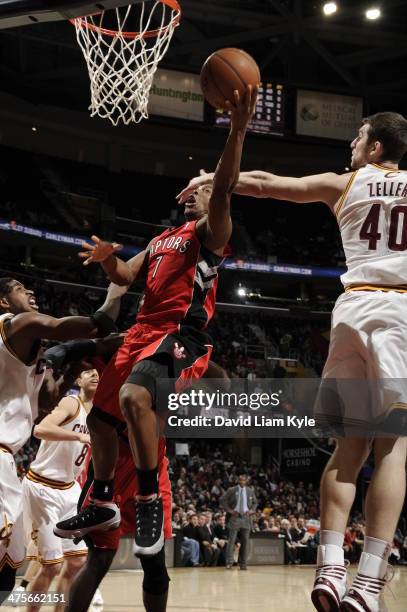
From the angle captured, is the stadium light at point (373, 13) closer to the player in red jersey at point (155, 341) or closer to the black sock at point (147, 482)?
the player in red jersey at point (155, 341)

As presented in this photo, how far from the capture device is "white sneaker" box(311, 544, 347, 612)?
307cm

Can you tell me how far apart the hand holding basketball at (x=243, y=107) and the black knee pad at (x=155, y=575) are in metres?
2.29

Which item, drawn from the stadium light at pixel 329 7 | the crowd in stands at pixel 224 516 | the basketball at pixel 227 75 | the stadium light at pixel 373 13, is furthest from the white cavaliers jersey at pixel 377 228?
Answer: the stadium light at pixel 373 13

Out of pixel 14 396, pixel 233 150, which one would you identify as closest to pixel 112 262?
pixel 233 150

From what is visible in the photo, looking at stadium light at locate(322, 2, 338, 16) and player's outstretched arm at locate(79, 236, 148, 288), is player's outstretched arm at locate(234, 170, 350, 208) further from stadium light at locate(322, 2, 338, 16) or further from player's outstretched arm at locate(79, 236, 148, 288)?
stadium light at locate(322, 2, 338, 16)

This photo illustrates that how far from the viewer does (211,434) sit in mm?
22250

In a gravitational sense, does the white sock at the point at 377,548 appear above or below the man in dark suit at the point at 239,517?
above

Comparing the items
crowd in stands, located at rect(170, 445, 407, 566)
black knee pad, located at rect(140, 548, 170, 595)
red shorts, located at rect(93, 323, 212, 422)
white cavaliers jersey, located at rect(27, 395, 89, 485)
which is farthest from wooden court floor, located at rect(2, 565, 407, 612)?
red shorts, located at rect(93, 323, 212, 422)

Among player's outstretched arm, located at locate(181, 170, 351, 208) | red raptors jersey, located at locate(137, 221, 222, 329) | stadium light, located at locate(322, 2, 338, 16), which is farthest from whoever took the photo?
stadium light, located at locate(322, 2, 338, 16)

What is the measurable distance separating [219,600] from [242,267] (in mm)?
17139

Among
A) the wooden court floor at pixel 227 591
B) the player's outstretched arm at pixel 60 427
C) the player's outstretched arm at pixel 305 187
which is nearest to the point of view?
the player's outstretched arm at pixel 305 187

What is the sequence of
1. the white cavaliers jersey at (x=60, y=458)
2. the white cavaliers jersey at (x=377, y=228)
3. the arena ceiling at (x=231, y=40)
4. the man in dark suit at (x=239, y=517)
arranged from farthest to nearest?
1. the arena ceiling at (x=231, y=40)
2. the man in dark suit at (x=239, y=517)
3. the white cavaliers jersey at (x=60, y=458)
4. the white cavaliers jersey at (x=377, y=228)

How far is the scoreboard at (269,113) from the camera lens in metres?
22.0

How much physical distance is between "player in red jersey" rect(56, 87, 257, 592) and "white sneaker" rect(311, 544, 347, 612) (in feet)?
3.41
